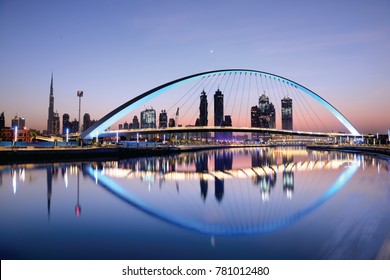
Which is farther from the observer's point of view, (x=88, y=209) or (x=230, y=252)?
(x=88, y=209)

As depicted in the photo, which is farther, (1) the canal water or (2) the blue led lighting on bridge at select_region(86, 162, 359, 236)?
(2) the blue led lighting on bridge at select_region(86, 162, 359, 236)

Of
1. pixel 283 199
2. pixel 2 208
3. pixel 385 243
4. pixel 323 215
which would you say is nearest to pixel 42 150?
pixel 2 208

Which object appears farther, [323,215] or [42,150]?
[42,150]

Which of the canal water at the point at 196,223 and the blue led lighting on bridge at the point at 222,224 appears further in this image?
the blue led lighting on bridge at the point at 222,224

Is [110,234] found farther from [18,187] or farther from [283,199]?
[18,187]

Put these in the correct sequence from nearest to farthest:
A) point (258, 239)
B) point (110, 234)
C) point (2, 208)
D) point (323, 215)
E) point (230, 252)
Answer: point (230, 252), point (258, 239), point (110, 234), point (323, 215), point (2, 208)

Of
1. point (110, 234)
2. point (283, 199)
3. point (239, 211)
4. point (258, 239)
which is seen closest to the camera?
point (258, 239)

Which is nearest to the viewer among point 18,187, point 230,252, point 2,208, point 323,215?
point 230,252

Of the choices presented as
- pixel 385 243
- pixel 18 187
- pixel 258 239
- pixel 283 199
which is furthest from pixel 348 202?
pixel 18 187

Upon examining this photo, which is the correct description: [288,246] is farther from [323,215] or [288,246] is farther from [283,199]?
[283,199]
